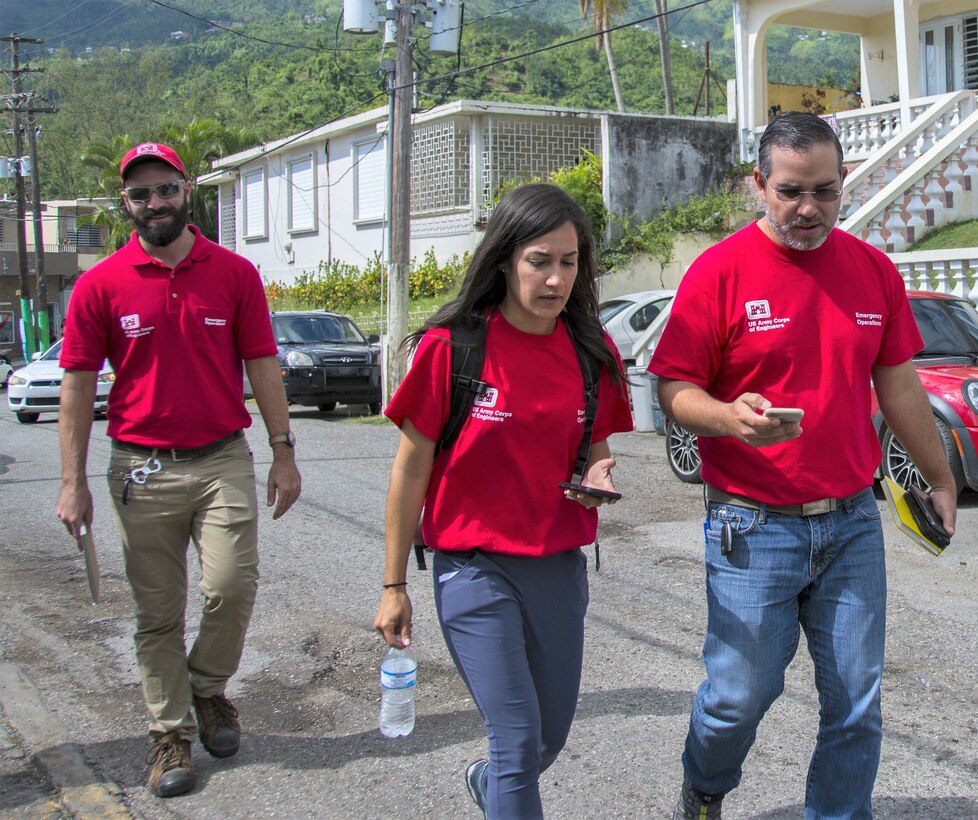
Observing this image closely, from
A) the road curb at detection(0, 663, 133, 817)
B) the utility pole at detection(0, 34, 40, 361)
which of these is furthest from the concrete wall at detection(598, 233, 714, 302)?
the utility pole at detection(0, 34, 40, 361)

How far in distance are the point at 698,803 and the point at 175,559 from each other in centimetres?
197

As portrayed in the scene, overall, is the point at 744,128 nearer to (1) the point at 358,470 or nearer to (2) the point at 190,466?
(1) the point at 358,470

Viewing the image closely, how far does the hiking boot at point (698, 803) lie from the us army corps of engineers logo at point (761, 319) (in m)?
1.30

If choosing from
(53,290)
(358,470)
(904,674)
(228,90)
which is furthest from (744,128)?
(228,90)

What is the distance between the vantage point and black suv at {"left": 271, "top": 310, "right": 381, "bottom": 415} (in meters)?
16.6

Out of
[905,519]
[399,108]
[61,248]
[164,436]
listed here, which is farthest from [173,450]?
[61,248]

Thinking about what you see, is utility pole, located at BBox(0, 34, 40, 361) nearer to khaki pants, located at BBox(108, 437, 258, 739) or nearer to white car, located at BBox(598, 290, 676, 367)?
white car, located at BBox(598, 290, 676, 367)

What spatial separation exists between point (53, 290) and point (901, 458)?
5910cm

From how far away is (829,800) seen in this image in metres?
3.09

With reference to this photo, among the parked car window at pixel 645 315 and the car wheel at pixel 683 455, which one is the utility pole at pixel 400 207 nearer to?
the parked car window at pixel 645 315

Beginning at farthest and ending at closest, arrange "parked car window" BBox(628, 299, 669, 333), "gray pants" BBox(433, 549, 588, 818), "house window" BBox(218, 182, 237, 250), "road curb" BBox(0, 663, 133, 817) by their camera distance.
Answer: "house window" BBox(218, 182, 237, 250) < "parked car window" BBox(628, 299, 669, 333) < "road curb" BBox(0, 663, 133, 817) < "gray pants" BBox(433, 549, 588, 818)

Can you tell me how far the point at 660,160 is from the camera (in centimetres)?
2352

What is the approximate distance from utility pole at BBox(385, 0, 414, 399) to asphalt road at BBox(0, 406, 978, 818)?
830cm

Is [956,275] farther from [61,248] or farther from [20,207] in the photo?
[61,248]
